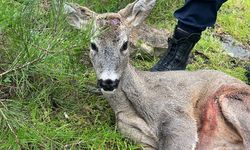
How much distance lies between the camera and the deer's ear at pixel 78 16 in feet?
16.4

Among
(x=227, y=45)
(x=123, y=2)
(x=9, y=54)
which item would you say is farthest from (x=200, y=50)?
(x=9, y=54)

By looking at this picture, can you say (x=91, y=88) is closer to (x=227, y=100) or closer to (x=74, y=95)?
(x=74, y=95)

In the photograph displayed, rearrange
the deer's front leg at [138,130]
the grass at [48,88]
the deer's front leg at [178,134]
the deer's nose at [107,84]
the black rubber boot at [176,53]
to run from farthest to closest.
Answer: the black rubber boot at [176,53] < the deer's front leg at [138,130] < the deer's front leg at [178,134] < the deer's nose at [107,84] < the grass at [48,88]

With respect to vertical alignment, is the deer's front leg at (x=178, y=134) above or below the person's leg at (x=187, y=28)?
below

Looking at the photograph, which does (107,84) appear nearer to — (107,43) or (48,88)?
(107,43)

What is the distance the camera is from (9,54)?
4582 millimetres

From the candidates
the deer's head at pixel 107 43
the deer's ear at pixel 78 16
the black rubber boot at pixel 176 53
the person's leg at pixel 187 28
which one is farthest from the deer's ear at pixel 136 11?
the black rubber boot at pixel 176 53

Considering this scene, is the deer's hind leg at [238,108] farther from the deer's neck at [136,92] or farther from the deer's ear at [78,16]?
the deer's ear at [78,16]

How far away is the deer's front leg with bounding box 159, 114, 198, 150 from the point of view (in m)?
4.84

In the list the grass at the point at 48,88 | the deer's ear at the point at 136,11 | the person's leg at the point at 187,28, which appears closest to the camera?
the grass at the point at 48,88

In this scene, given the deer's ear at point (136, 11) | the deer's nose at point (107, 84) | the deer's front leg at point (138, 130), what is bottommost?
the deer's front leg at point (138, 130)

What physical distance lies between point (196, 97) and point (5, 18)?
5.95 feet

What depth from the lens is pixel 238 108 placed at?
5031 millimetres

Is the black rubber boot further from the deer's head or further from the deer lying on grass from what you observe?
the deer's head
